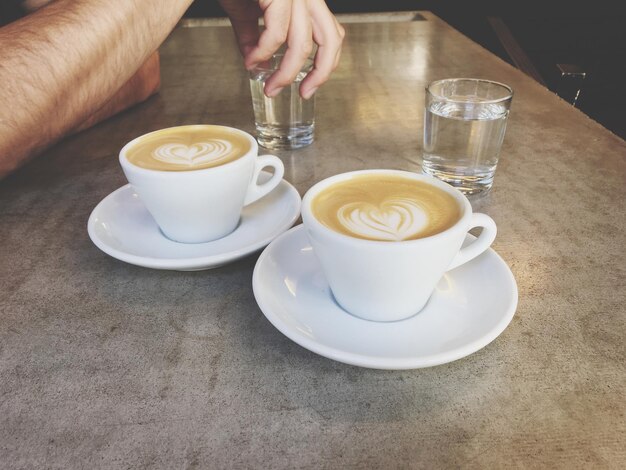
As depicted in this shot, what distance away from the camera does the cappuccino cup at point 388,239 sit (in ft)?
1.64

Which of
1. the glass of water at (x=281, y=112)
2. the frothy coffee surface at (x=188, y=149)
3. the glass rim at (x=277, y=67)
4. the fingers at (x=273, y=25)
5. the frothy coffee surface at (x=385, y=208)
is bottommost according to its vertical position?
the glass of water at (x=281, y=112)

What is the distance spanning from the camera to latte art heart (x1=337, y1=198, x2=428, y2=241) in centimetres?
53

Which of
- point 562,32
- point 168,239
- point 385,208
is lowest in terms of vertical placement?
point 562,32

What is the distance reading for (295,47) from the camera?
918 mm

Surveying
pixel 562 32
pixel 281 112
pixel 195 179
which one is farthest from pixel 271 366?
pixel 562 32

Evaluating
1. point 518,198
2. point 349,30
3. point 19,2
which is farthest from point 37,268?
point 349,30

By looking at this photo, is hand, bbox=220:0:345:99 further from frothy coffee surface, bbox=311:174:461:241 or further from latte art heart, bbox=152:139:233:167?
frothy coffee surface, bbox=311:174:461:241

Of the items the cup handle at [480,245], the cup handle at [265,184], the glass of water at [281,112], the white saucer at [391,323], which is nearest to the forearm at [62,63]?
the glass of water at [281,112]

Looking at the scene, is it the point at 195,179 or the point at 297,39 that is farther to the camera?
the point at 297,39

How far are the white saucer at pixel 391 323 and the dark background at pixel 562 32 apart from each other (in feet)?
5.59

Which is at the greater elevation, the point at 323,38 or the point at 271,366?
the point at 323,38

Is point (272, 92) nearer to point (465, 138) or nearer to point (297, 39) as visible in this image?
point (297, 39)

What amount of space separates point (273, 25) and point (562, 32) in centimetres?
265

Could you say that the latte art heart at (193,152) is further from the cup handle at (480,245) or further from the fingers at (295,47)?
the cup handle at (480,245)
